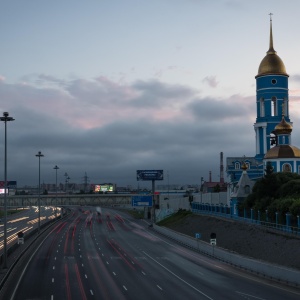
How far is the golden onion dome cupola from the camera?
101938mm

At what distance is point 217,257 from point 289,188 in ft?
51.1

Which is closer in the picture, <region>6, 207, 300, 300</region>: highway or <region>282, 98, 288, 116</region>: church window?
<region>6, 207, 300, 300</region>: highway

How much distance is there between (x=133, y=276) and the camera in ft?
147

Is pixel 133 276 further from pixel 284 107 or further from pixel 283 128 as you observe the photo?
pixel 284 107

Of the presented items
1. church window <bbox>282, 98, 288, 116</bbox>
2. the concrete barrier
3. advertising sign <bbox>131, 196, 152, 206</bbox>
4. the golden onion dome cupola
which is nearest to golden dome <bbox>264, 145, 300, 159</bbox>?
church window <bbox>282, 98, 288, 116</bbox>

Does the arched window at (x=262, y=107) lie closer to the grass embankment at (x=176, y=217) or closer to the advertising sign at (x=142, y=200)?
the grass embankment at (x=176, y=217)

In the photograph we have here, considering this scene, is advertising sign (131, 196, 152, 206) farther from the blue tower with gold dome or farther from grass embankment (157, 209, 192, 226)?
the blue tower with gold dome

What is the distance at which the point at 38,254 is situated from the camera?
61.1m

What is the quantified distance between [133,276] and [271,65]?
66.4 m

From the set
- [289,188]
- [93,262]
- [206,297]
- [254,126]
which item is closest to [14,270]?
[93,262]

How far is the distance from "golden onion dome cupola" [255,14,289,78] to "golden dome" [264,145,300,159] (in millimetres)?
18470

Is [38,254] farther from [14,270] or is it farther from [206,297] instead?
[206,297]

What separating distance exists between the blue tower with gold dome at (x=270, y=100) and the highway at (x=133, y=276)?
37.6m

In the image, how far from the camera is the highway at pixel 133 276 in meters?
36.4
